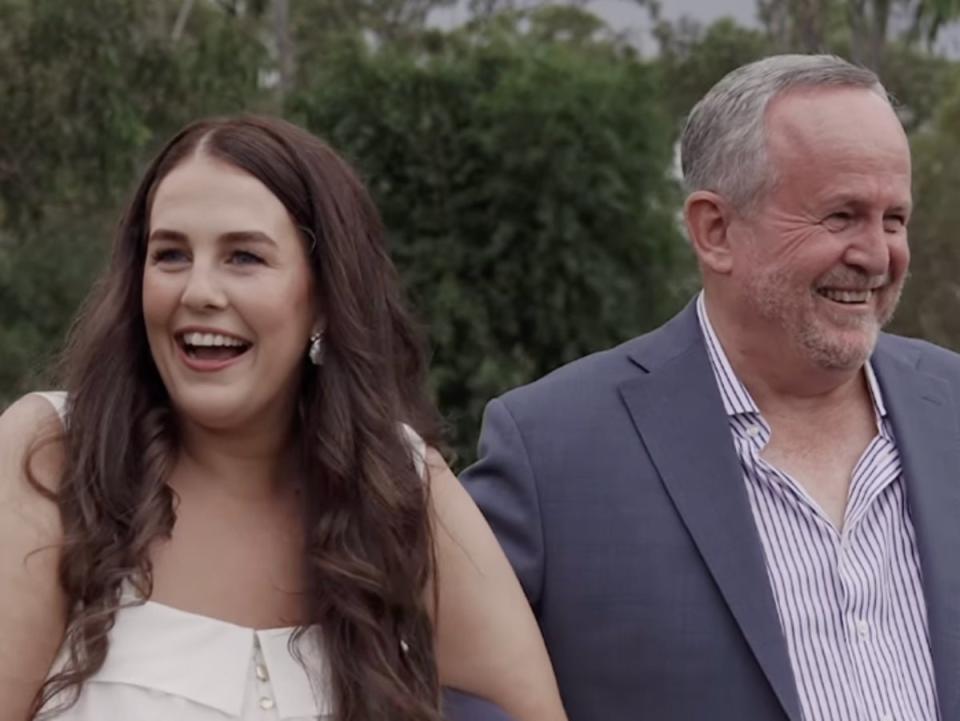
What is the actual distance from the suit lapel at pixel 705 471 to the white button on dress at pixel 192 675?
0.83m

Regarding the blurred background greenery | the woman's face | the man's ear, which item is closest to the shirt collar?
the man's ear

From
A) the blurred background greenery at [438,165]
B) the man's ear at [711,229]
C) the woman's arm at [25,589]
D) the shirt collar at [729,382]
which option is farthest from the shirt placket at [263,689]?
the blurred background greenery at [438,165]

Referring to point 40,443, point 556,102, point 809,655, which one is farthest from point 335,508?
point 556,102

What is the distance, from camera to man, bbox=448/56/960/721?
3.55 m

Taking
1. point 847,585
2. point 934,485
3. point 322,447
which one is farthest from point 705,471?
point 322,447

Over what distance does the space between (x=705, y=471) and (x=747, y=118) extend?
25.9 inches

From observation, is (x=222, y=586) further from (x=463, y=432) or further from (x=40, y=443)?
(x=463, y=432)

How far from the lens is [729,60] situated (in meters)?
29.0

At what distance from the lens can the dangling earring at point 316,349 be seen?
3244mm

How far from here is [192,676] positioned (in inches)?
118

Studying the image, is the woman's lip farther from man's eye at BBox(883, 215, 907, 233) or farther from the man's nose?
man's eye at BBox(883, 215, 907, 233)

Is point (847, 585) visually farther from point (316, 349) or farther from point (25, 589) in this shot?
point (25, 589)

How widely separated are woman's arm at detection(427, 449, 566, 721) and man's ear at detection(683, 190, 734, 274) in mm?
728

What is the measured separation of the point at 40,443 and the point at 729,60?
2660 centimetres
